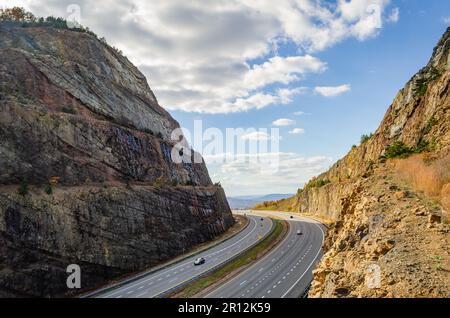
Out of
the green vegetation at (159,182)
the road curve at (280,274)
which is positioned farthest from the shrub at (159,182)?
the road curve at (280,274)

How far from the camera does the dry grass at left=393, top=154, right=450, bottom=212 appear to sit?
62.9 ft

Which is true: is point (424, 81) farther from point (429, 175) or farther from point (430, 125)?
point (429, 175)

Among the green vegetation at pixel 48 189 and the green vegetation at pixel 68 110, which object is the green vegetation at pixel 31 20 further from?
the green vegetation at pixel 48 189

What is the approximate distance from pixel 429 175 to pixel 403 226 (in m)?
5.49

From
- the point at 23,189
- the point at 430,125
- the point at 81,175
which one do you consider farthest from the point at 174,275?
the point at 430,125

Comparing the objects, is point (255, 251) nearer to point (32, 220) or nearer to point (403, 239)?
point (32, 220)

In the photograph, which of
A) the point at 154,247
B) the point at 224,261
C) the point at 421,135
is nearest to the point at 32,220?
the point at 154,247

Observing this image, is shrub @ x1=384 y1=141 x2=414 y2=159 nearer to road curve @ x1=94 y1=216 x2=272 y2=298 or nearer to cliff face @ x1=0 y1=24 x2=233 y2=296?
road curve @ x1=94 y1=216 x2=272 y2=298

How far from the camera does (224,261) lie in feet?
154

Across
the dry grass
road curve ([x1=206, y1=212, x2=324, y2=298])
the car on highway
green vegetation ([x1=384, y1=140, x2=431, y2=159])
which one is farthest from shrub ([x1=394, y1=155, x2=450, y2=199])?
the car on highway

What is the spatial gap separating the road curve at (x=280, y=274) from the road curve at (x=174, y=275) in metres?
4.56

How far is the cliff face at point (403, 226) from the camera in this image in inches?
531

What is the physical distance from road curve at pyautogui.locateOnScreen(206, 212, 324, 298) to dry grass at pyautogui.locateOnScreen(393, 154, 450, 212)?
52.1 feet
